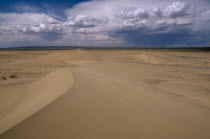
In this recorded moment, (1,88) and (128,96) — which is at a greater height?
(128,96)

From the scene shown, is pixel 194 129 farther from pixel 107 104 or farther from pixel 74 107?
pixel 74 107

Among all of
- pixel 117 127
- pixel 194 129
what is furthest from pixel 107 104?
pixel 194 129

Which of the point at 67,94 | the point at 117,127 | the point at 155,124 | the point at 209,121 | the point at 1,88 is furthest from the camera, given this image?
the point at 1,88

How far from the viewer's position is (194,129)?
2988 mm

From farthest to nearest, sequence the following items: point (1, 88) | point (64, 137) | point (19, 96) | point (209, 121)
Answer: point (1, 88)
point (19, 96)
point (209, 121)
point (64, 137)

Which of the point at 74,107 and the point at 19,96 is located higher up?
the point at 74,107

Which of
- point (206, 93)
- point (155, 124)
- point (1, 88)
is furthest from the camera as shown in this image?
point (1, 88)

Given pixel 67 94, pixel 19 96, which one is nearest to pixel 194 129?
pixel 67 94

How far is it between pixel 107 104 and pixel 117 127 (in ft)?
3.52

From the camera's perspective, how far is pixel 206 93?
244 inches

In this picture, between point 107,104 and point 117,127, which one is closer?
point 117,127

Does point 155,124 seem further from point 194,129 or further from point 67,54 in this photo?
point 67,54

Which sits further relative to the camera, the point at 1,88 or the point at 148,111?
the point at 1,88

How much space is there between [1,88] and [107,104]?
21.1 feet
